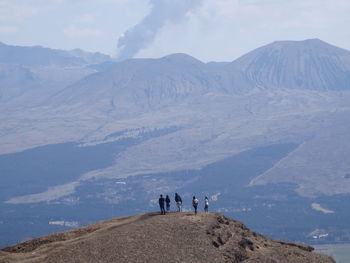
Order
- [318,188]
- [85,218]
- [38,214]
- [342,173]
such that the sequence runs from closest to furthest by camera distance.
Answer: [85,218]
[38,214]
[318,188]
[342,173]

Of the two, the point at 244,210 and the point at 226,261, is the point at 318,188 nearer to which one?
the point at 244,210

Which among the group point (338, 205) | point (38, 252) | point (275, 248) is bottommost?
point (338, 205)

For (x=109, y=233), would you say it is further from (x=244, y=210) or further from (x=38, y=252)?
(x=244, y=210)

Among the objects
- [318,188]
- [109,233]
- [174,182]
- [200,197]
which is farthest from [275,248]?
[174,182]

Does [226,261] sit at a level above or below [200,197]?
above

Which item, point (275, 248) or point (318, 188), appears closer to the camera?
point (275, 248)

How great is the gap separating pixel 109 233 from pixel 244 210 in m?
124

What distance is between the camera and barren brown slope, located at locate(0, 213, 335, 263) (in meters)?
30.5

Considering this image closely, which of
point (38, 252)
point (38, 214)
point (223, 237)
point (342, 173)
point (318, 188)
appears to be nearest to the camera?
point (38, 252)

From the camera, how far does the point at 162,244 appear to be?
105 feet

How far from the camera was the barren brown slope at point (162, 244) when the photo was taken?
30.5 meters

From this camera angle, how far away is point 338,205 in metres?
157

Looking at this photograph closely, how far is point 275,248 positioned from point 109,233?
8.18 meters

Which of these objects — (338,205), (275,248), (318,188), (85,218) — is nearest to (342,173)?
(318,188)
